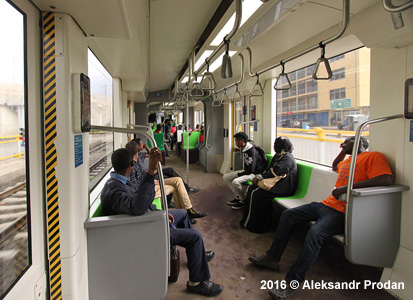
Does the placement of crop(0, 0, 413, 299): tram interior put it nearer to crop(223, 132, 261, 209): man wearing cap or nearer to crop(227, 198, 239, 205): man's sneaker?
crop(227, 198, 239, 205): man's sneaker

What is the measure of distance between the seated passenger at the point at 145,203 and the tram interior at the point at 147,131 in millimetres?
144

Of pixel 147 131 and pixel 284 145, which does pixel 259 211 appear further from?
pixel 147 131

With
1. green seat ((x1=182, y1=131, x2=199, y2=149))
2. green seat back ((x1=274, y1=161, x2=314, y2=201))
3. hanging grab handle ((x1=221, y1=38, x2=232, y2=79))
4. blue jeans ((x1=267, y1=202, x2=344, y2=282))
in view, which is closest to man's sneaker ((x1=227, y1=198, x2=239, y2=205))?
green seat back ((x1=274, y1=161, x2=314, y2=201))

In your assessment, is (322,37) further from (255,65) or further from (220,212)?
(220,212)

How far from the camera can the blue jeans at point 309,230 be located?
7.48 ft

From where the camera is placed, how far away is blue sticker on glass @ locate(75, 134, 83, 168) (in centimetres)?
160

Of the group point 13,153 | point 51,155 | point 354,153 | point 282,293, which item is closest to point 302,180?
point 354,153

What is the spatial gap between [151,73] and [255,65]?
239 centimetres

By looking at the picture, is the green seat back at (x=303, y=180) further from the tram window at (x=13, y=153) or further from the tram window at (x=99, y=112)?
the tram window at (x=13, y=153)

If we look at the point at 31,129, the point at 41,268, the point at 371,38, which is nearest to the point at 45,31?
the point at 31,129

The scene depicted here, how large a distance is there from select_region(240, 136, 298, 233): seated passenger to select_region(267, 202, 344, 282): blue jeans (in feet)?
2.61

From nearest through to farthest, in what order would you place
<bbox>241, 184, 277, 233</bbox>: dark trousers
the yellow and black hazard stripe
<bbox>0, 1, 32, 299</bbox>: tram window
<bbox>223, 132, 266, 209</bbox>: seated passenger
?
<bbox>0, 1, 32, 299</bbox>: tram window, the yellow and black hazard stripe, <bbox>241, 184, 277, 233</bbox>: dark trousers, <bbox>223, 132, 266, 209</bbox>: seated passenger

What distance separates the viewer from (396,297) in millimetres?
2191

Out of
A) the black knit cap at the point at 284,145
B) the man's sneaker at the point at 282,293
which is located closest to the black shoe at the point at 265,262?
the man's sneaker at the point at 282,293
